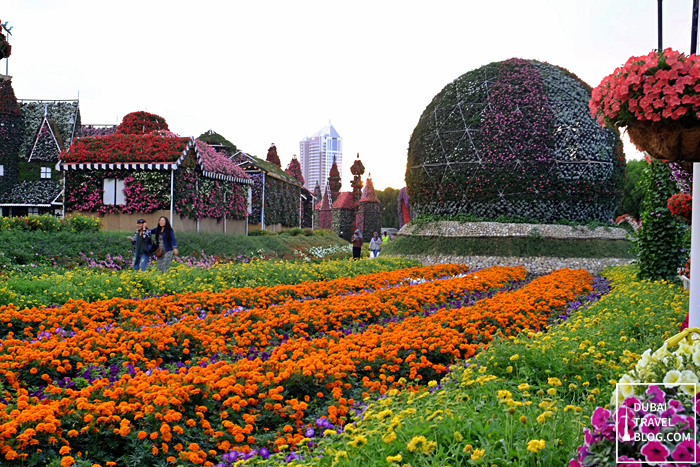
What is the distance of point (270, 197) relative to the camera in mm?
33750

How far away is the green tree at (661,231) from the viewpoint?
11383 mm

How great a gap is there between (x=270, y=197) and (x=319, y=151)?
9385 centimetres

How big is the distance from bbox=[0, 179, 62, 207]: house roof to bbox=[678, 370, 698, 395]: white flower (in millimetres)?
37128

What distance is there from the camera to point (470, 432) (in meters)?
3.19

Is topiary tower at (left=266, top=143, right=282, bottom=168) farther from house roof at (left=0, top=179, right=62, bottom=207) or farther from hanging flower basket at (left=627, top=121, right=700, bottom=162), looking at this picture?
hanging flower basket at (left=627, top=121, right=700, bottom=162)

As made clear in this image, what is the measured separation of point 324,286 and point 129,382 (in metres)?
6.92

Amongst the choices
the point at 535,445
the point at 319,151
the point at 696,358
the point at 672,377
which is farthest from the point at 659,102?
the point at 319,151

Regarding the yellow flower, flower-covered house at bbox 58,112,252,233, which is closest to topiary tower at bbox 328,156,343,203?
flower-covered house at bbox 58,112,252,233

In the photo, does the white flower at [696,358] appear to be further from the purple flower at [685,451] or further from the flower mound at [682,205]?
the flower mound at [682,205]

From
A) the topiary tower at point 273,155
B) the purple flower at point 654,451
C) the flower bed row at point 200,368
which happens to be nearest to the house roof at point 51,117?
the topiary tower at point 273,155

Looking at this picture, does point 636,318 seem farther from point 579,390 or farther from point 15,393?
point 15,393

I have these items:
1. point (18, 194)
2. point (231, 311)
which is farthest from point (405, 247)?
point (18, 194)

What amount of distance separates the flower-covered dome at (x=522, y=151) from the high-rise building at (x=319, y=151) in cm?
10236

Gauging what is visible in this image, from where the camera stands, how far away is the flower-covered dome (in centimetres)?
2006
